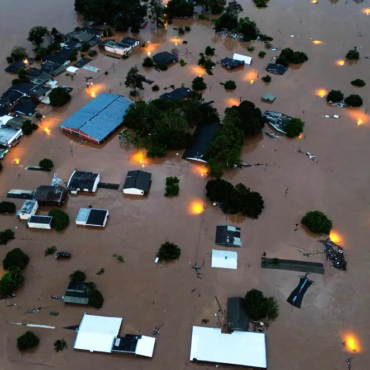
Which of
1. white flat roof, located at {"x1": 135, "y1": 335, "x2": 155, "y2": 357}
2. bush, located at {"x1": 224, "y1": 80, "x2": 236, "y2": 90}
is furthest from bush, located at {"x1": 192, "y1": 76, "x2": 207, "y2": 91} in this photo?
white flat roof, located at {"x1": 135, "y1": 335, "x2": 155, "y2": 357}

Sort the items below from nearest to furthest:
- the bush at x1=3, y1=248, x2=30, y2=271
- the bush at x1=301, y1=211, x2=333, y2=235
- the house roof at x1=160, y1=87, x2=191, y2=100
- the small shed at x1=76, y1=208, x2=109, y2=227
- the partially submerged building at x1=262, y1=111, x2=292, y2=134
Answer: the bush at x1=3, y1=248, x2=30, y2=271, the bush at x1=301, y1=211, x2=333, y2=235, the small shed at x1=76, y1=208, x2=109, y2=227, the partially submerged building at x1=262, y1=111, x2=292, y2=134, the house roof at x1=160, y1=87, x2=191, y2=100

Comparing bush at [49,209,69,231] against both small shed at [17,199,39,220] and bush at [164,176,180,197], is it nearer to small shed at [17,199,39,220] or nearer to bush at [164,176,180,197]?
small shed at [17,199,39,220]

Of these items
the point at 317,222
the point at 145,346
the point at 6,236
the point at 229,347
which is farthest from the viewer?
the point at 317,222

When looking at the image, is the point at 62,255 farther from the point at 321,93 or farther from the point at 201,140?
the point at 321,93

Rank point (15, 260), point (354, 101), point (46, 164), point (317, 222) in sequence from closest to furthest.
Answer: point (15, 260), point (317, 222), point (46, 164), point (354, 101)

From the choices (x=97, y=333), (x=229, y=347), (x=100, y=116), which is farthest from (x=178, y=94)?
(x=229, y=347)

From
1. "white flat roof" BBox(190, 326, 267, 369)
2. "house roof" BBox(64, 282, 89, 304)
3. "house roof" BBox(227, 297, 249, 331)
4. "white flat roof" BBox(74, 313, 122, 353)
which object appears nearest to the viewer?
"white flat roof" BBox(190, 326, 267, 369)

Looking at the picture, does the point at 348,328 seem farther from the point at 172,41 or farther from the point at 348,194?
the point at 172,41
